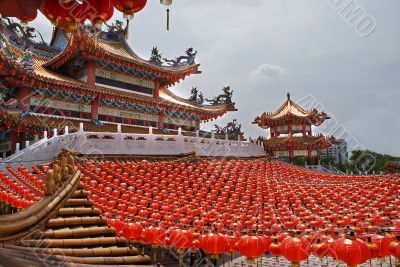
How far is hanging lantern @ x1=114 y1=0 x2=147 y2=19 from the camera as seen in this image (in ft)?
14.2

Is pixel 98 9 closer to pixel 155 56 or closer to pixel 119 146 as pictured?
pixel 119 146

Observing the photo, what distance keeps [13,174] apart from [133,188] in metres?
4.06

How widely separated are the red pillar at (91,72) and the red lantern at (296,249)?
57.8 ft

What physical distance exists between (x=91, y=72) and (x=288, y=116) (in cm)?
1804

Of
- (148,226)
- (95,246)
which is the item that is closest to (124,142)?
(148,226)

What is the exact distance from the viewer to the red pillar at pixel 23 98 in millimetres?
17125

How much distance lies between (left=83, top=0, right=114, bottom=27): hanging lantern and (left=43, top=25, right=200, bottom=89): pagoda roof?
43.4 feet

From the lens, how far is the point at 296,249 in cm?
563

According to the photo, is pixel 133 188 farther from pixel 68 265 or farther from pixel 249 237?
pixel 68 265

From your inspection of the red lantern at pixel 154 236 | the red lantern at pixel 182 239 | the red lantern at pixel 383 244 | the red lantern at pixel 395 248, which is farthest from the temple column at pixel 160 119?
the red lantern at pixel 395 248

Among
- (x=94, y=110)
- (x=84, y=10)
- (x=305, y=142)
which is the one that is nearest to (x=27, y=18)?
(x=84, y=10)

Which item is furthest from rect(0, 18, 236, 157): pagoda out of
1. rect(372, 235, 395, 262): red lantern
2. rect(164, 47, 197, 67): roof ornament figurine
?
rect(372, 235, 395, 262): red lantern

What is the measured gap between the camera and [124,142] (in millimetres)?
15086

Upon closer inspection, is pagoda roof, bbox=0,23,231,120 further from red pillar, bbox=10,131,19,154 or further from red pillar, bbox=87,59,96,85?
red pillar, bbox=10,131,19,154
